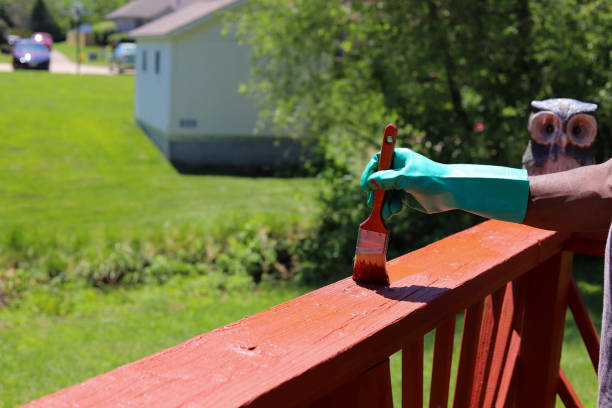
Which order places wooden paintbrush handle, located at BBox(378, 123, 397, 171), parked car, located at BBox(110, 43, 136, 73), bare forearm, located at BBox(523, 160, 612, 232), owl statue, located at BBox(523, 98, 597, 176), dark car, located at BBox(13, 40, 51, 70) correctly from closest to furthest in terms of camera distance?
bare forearm, located at BBox(523, 160, 612, 232) → wooden paintbrush handle, located at BBox(378, 123, 397, 171) → owl statue, located at BBox(523, 98, 597, 176) → dark car, located at BBox(13, 40, 51, 70) → parked car, located at BBox(110, 43, 136, 73)

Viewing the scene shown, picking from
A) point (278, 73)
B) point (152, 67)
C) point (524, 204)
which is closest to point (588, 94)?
point (278, 73)

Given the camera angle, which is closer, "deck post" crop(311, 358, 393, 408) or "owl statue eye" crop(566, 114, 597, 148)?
"deck post" crop(311, 358, 393, 408)

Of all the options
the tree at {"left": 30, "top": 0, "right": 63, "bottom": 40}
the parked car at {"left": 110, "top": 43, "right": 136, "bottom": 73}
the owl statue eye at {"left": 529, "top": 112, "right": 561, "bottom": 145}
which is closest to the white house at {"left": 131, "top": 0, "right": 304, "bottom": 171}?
the owl statue eye at {"left": 529, "top": 112, "right": 561, "bottom": 145}

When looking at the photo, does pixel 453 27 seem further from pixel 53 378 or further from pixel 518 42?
pixel 53 378

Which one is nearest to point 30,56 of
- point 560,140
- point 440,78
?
point 440,78

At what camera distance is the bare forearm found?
61.5 inches

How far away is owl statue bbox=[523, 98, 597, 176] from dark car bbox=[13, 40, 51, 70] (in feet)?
143

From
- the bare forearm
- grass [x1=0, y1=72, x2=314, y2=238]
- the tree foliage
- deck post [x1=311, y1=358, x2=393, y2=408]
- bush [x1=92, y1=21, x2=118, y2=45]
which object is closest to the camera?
deck post [x1=311, y1=358, x2=393, y2=408]

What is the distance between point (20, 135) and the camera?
71.1 ft

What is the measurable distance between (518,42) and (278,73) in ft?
14.6

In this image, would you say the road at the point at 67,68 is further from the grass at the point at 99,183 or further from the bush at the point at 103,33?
the grass at the point at 99,183

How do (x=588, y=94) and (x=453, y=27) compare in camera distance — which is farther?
(x=453, y=27)

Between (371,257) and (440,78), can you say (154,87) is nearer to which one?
(440,78)

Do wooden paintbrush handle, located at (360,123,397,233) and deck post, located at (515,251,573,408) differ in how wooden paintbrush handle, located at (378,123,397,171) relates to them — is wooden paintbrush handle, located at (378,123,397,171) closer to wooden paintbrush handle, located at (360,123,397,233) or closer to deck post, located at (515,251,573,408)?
wooden paintbrush handle, located at (360,123,397,233)
